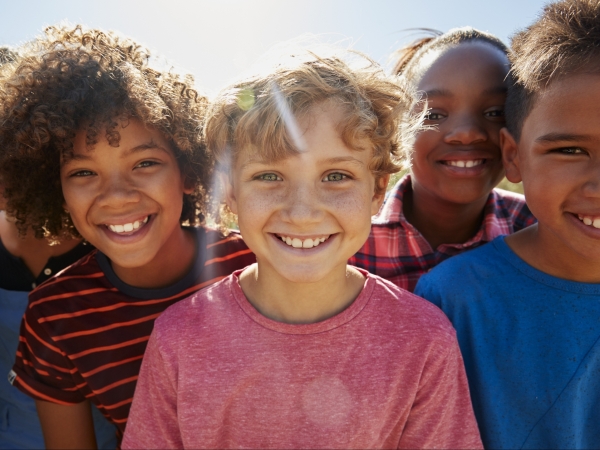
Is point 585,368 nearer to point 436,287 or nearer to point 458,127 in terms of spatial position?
point 436,287

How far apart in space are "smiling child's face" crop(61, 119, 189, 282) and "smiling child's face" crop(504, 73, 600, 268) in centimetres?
139

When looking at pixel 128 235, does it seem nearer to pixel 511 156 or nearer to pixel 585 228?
pixel 511 156

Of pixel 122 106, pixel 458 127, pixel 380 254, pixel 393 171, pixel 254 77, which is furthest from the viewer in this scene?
pixel 380 254

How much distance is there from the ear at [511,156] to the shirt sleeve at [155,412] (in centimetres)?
143

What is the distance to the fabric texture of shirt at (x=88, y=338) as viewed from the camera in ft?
6.69

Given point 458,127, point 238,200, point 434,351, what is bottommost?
point 434,351

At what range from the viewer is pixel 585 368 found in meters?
1.73

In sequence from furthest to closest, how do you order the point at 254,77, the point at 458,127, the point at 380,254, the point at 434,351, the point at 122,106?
the point at 380,254 → the point at 458,127 → the point at 122,106 → the point at 254,77 → the point at 434,351

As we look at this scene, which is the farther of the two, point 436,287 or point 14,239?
point 14,239

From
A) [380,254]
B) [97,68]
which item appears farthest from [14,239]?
[380,254]

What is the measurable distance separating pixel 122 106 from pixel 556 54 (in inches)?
63.2

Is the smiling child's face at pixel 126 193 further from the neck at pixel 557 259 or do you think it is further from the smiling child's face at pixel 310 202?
the neck at pixel 557 259

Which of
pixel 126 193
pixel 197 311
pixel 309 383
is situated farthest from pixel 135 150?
pixel 309 383

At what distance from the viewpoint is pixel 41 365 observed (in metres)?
2.05
